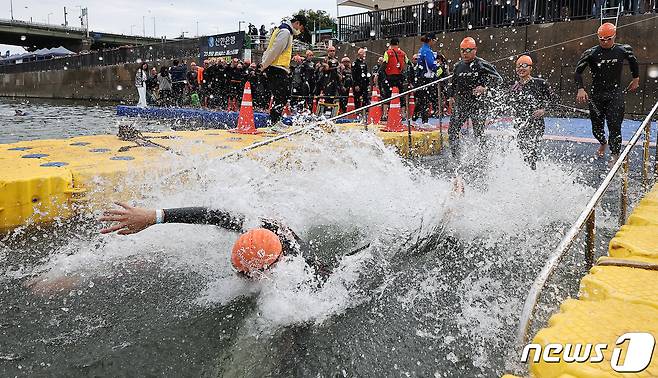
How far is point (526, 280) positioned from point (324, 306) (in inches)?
60.5

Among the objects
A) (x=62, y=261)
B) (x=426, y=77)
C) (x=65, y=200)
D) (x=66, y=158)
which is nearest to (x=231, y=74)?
(x=426, y=77)

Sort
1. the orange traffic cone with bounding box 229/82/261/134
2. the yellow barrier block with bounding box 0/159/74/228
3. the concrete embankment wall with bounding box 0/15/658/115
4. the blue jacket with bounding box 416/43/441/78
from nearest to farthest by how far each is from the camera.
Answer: the yellow barrier block with bounding box 0/159/74/228 < the orange traffic cone with bounding box 229/82/261/134 < the blue jacket with bounding box 416/43/441/78 < the concrete embankment wall with bounding box 0/15/658/115

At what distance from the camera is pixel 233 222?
139 inches

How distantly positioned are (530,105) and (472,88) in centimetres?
92

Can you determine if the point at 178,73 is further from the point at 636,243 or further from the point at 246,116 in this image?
the point at 636,243

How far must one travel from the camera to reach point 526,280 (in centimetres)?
370

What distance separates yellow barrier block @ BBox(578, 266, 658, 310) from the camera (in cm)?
222

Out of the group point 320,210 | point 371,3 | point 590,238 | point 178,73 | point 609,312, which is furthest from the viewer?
point 371,3

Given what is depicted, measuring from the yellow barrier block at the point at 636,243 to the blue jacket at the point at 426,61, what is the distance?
864 cm

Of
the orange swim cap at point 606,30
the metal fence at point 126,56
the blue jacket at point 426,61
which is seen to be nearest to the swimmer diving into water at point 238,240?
the orange swim cap at point 606,30

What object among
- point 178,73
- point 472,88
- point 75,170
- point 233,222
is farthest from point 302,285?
point 178,73

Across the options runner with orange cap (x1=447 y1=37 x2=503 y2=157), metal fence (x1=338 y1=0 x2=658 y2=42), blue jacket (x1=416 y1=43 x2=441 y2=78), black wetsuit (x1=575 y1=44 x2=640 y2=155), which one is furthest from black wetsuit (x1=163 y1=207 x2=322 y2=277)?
metal fence (x1=338 y1=0 x2=658 y2=42)

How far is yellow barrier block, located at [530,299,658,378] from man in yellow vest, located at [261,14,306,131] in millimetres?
6346

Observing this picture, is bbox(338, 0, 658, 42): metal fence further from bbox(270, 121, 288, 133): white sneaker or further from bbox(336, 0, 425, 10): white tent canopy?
bbox(270, 121, 288, 133): white sneaker
